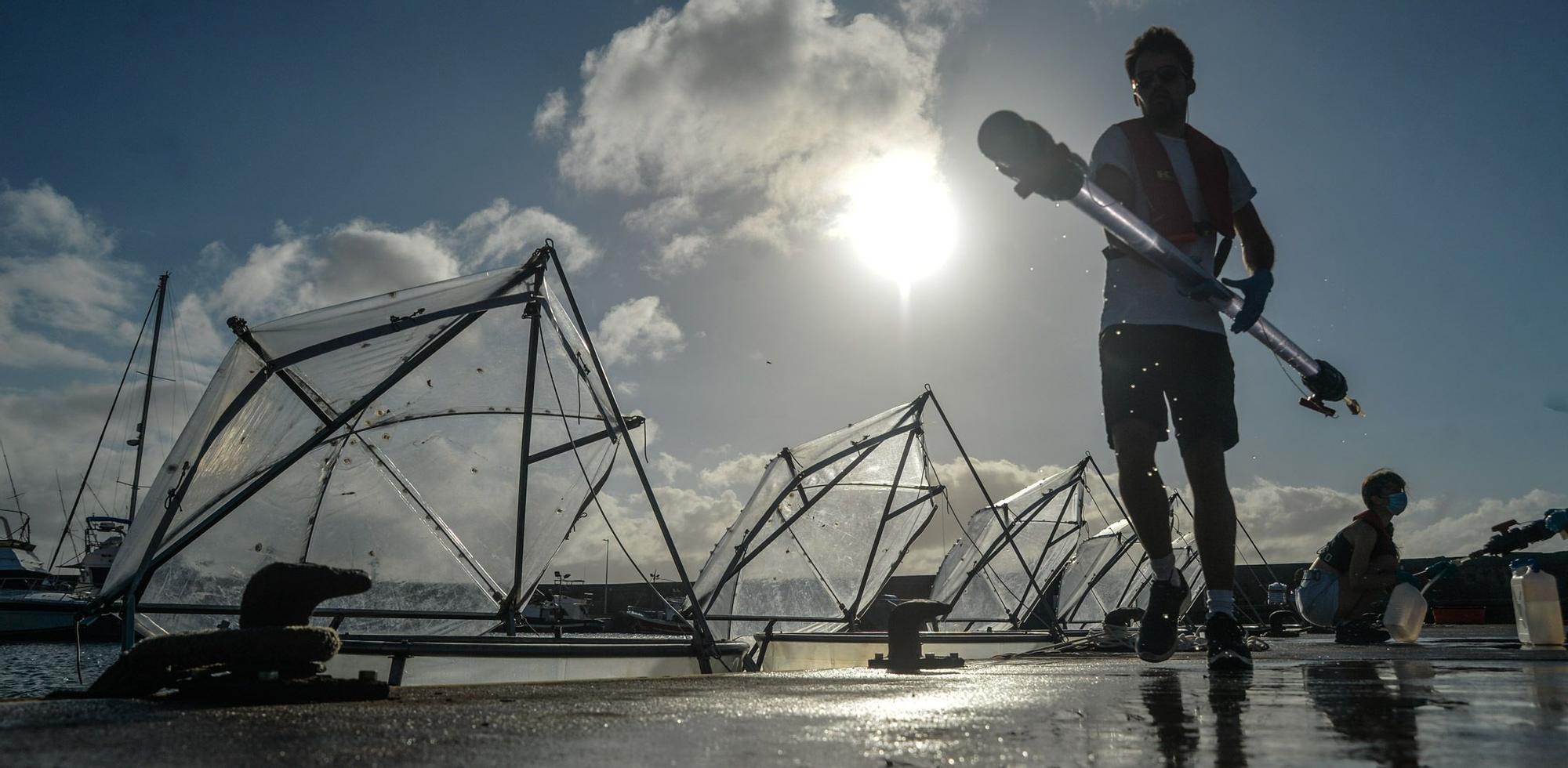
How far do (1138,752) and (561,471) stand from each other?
32.4 ft

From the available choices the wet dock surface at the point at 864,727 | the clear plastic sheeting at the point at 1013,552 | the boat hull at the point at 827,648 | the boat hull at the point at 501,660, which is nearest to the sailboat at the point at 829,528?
the clear plastic sheeting at the point at 1013,552

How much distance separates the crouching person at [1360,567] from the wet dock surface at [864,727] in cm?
552

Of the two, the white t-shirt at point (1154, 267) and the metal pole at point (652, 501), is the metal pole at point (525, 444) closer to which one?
the metal pole at point (652, 501)

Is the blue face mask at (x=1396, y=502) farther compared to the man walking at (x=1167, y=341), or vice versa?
the blue face mask at (x=1396, y=502)

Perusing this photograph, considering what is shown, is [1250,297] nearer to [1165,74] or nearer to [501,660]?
[1165,74]

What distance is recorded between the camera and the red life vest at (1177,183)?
14.7ft

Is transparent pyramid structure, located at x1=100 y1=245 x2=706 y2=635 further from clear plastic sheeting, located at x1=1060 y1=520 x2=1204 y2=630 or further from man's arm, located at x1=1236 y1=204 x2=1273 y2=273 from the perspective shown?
clear plastic sheeting, located at x1=1060 y1=520 x2=1204 y2=630

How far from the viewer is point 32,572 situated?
48844 millimetres

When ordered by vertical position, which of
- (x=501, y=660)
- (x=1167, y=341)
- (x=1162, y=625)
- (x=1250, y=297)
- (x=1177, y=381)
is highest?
(x=1250, y=297)

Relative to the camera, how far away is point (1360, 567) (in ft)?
26.1

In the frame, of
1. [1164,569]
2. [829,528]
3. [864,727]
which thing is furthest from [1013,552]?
[864,727]

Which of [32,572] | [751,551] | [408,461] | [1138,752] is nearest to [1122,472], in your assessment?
[1138,752]

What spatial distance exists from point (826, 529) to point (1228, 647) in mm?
17569

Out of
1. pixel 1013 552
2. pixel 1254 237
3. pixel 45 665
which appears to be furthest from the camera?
pixel 1013 552
